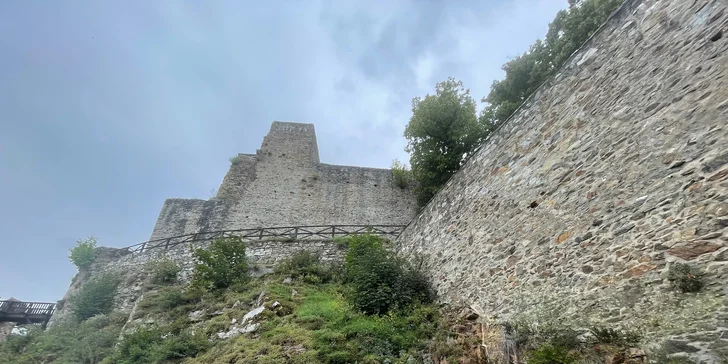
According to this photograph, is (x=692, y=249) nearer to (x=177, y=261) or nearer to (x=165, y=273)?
(x=165, y=273)

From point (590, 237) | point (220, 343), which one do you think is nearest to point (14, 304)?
point (220, 343)

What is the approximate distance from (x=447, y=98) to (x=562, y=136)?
35.4 ft

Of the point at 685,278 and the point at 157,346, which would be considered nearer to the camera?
the point at 685,278

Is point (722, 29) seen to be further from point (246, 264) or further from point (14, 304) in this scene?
point (14, 304)

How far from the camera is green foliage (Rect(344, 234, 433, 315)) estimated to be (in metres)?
7.79

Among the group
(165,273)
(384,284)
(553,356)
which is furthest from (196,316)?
(553,356)

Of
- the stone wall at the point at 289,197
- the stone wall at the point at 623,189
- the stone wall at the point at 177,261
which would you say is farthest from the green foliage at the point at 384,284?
Result: the stone wall at the point at 289,197

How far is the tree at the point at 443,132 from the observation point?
15695mm

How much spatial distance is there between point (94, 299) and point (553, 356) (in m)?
13.2

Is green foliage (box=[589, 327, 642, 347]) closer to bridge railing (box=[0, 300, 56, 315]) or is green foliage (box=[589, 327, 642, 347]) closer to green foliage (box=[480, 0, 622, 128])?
green foliage (box=[480, 0, 622, 128])

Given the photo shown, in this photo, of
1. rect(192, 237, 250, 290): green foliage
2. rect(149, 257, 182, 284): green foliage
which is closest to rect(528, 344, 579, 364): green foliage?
rect(192, 237, 250, 290): green foliage

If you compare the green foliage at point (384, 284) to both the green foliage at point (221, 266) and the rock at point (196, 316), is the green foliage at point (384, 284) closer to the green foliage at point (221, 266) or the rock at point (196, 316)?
the green foliage at point (221, 266)

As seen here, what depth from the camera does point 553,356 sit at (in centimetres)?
408

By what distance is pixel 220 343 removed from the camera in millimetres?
7676
